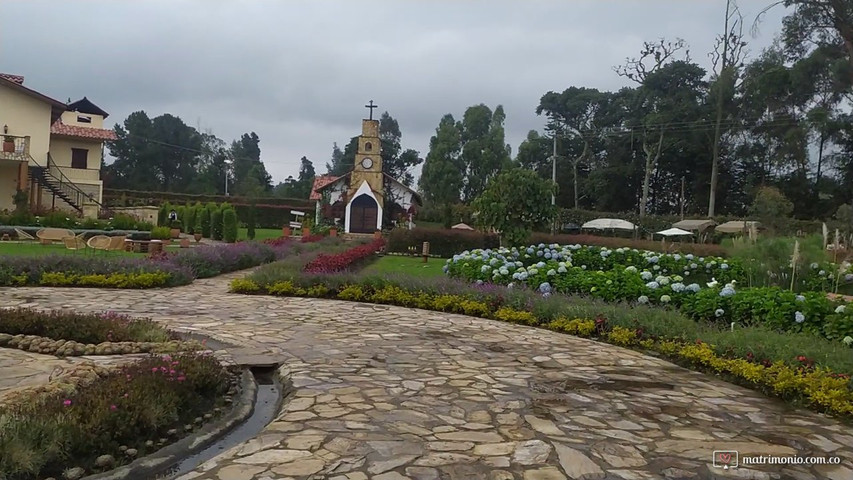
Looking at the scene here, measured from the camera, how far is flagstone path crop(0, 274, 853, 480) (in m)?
3.80

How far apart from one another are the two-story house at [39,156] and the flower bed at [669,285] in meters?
25.3

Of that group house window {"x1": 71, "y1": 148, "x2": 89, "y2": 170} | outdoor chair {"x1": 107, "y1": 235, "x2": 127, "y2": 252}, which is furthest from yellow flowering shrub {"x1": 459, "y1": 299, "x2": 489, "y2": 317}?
house window {"x1": 71, "y1": 148, "x2": 89, "y2": 170}

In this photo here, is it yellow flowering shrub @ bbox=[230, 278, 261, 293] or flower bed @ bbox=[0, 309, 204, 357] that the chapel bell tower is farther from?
flower bed @ bbox=[0, 309, 204, 357]

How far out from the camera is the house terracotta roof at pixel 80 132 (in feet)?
111

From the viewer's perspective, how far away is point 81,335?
6660mm

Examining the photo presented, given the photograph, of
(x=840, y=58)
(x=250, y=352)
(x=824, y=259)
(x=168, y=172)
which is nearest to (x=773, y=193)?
(x=840, y=58)

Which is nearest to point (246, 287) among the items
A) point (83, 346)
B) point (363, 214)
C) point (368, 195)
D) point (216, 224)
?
point (83, 346)

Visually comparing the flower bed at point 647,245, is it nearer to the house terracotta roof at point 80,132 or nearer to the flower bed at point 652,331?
the flower bed at point 652,331

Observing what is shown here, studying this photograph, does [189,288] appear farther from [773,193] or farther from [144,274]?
[773,193]

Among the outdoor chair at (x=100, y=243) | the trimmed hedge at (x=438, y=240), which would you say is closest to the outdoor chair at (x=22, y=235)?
the outdoor chair at (x=100, y=243)

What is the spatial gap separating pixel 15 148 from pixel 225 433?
103 ft

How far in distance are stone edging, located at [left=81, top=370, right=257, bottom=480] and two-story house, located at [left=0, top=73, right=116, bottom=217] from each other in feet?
97.0

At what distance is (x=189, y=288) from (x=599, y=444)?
402 inches

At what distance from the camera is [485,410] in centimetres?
494
